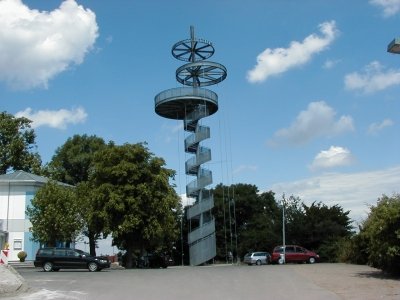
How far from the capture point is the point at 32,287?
21359mm

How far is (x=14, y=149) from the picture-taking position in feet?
207

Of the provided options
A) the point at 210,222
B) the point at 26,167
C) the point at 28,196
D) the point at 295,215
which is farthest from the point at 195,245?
the point at 26,167

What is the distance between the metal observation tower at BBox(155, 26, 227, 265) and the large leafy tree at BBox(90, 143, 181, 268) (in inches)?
417

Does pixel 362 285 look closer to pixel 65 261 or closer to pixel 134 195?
pixel 65 261

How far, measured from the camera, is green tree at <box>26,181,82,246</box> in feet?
153

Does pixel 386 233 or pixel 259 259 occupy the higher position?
pixel 386 233

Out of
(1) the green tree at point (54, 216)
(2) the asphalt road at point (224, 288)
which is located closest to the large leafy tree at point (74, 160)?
(1) the green tree at point (54, 216)

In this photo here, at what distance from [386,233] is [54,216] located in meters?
30.1

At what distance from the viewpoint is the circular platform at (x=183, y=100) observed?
60.5m

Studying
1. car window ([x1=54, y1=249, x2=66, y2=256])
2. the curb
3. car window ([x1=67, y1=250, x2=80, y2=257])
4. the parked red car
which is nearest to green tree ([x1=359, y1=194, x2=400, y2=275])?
the curb

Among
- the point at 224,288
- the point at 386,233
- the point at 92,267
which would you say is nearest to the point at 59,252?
the point at 92,267

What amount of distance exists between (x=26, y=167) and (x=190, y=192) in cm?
2006

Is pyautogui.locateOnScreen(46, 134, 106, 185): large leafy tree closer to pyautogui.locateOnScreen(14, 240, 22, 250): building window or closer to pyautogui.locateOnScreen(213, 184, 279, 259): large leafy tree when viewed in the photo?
pyautogui.locateOnScreen(14, 240, 22, 250): building window

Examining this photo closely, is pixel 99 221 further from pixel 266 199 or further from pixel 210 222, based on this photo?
pixel 266 199
